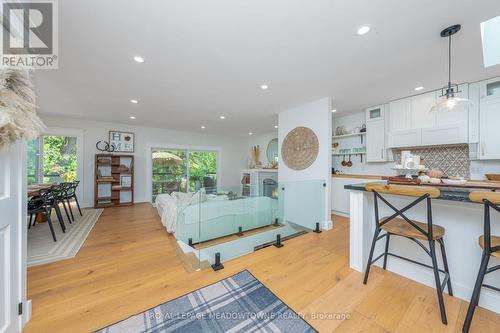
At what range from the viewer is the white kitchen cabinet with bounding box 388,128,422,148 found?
10.3 feet

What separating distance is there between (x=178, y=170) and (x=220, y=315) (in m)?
5.34

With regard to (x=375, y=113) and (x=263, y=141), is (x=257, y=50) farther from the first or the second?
(x=263, y=141)

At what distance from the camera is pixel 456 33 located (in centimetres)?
165

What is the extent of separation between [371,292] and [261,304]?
0.96 metres

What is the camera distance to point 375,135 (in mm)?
3758

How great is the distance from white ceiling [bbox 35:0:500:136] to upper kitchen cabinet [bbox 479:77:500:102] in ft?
0.70

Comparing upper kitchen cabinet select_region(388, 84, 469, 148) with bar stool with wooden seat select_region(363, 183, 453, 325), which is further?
upper kitchen cabinet select_region(388, 84, 469, 148)

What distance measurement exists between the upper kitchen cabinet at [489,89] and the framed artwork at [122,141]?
287 inches

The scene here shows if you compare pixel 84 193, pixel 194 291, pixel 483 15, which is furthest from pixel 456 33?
pixel 84 193

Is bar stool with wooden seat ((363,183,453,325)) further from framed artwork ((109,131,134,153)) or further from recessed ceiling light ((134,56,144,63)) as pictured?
framed artwork ((109,131,134,153))

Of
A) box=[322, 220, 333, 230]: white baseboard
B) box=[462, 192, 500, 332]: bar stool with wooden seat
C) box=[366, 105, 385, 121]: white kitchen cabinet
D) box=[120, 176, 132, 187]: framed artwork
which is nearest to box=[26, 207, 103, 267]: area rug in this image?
box=[120, 176, 132, 187]: framed artwork

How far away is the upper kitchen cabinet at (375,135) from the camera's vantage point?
3.63 metres

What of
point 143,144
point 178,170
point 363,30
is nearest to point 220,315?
point 363,30

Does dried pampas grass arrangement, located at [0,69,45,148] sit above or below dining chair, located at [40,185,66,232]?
above
